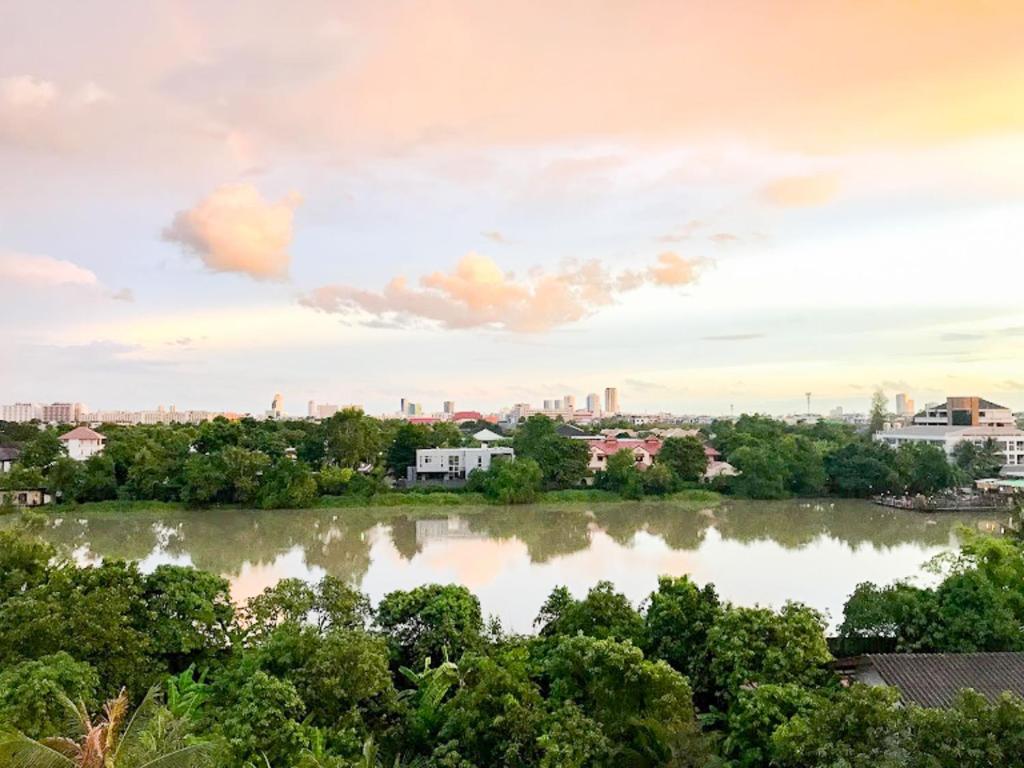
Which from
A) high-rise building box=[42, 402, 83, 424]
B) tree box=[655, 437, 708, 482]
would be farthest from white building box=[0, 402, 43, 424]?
tree box=[655, 437, 708, 482]

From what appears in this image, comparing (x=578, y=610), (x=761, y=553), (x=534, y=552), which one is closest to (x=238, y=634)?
(x=578, y=610)

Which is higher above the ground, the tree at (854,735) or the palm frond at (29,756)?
the palm frond at (29,756)

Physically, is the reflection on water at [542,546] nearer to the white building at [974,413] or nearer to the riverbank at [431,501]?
the riverbank at [431,501]

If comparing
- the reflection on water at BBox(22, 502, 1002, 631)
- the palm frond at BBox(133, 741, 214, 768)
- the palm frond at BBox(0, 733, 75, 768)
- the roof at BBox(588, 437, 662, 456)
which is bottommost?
the reflection on water at BBox(22, 502, 1002, 631)

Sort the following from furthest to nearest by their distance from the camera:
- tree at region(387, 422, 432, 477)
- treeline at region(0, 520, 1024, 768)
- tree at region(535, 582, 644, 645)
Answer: tree at region(387, 422, 432, 477)
tree at region(535, 582, 644, 645)
treeline at region(0, 520, 1024, 768)

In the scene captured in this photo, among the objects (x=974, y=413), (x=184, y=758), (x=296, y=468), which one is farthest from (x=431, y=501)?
(x=974, y=413)

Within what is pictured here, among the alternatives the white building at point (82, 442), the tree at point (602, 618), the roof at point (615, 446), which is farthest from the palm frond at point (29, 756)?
Result: the white building at point (82, 442)

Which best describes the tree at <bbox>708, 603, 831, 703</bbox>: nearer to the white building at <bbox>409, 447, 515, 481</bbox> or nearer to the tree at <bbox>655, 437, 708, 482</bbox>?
the tree at <bbox>655, 437, 708, 482</bbox>
